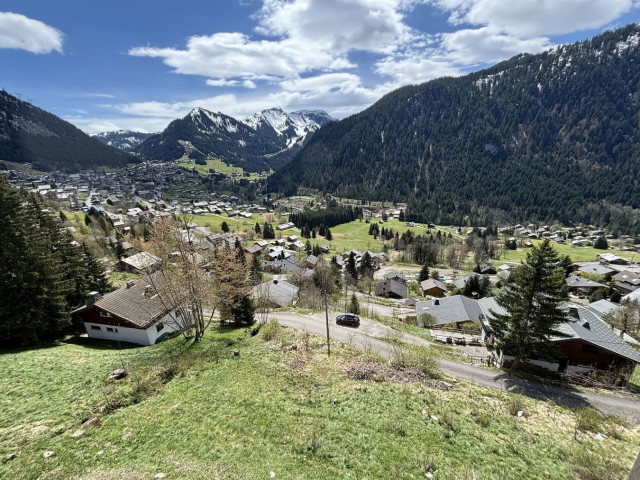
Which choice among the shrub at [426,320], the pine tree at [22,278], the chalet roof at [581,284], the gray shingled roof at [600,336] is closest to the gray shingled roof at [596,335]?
the gray shingled roof at [600,336]

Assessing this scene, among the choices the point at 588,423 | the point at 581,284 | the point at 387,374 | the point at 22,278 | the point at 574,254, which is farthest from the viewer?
the point at 574,254

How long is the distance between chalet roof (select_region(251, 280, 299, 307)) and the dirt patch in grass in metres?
31.6

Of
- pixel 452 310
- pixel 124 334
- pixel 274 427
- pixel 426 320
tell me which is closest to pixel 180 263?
pixel 124 334

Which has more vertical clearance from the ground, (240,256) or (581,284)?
(240,256)

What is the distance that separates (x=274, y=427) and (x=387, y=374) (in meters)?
10.0

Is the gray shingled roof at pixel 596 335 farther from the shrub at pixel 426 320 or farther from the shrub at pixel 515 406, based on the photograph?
the shrub at pixel 426 320

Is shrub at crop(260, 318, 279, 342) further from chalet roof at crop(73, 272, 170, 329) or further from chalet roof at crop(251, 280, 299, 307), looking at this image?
chalet roof at crop(251, 280, 299, 307)

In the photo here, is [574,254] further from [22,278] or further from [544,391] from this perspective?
[22,278]

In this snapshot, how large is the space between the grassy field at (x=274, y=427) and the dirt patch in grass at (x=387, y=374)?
0.35 m

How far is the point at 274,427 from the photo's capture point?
44.4ft

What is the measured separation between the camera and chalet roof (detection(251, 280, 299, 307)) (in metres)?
53.6

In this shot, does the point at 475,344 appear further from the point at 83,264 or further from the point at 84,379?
the point at 83,264

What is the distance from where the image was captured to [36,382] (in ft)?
59.0

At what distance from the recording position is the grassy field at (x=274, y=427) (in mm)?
11312
